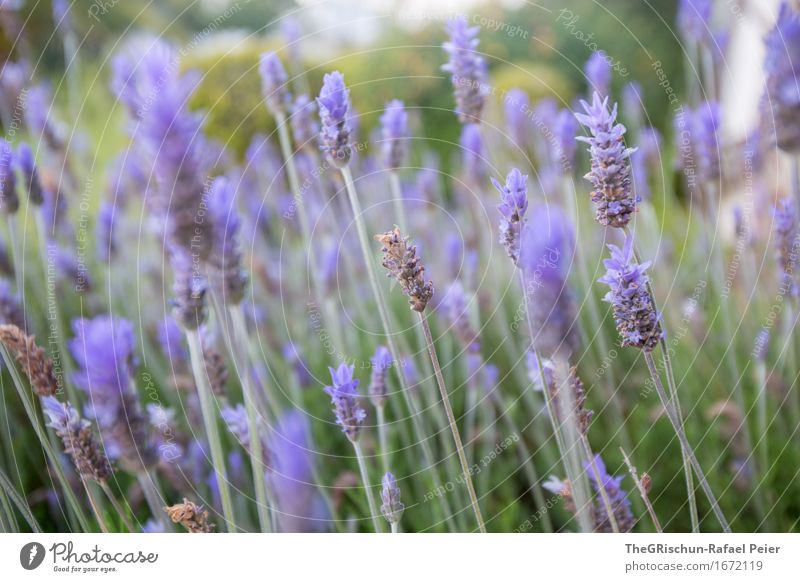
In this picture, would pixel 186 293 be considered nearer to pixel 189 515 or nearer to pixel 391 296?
pixel 189 515

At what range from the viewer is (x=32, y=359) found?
764mm

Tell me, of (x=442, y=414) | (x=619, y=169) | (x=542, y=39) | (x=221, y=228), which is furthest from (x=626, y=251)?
(x=542, y=39)

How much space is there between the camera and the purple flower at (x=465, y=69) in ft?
2.89

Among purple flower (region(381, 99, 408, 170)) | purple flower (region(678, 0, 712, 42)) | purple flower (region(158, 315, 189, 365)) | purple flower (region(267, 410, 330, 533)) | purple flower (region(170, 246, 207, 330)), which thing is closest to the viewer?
purple flower (region(170, 246, 207, 330))

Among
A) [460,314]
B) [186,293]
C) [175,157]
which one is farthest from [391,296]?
[175,157]

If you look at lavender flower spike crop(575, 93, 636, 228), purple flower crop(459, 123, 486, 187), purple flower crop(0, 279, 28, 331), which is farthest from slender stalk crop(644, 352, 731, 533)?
purple flower crop(0, 279, 28, 331)

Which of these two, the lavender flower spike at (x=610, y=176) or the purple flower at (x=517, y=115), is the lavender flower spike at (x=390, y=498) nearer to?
the lavender flower spike at (x=610, y=176)

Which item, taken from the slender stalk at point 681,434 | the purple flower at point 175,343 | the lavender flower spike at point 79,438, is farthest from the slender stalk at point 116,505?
the slender stalk at point 681,434

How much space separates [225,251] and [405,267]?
21cm

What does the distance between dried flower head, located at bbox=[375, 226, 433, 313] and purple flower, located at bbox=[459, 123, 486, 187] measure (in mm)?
446

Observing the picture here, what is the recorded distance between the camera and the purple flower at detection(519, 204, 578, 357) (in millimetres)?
684

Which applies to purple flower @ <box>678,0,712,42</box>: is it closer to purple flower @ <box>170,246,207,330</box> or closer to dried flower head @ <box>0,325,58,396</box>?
purple flower @ <box>170,246,207,330</box>

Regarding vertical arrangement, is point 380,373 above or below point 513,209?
below

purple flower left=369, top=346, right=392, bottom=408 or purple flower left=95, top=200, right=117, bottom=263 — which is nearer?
purple flower left=369, top=346, right=392, bottom=408
